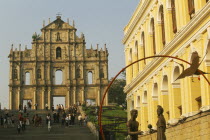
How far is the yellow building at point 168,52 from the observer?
22469 millimetres

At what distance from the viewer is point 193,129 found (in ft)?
70.4

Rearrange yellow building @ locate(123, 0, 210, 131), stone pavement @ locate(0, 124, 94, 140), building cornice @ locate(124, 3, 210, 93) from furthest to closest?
stone pavement @ locate(0, 124, 94, 140), yellow building @ locate(123, 0, 210, 131), building cornice @ locate(124, 3, 210, 93)

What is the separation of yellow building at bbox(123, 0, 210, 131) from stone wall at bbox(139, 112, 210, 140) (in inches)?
36.2

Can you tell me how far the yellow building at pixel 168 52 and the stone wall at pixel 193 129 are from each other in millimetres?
919

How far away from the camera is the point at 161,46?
29953 mm

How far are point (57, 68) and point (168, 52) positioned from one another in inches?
2203

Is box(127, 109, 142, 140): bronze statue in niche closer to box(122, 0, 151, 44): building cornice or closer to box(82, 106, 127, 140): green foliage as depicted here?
box(122, 0, 151, 44): building cornice

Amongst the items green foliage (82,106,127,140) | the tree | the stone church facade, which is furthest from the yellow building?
the tree

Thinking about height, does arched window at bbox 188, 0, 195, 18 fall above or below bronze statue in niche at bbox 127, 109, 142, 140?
above

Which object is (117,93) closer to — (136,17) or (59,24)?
(59,24)

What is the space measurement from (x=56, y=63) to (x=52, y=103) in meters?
7.06

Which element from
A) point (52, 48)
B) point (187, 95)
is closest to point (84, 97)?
point (52, 48)

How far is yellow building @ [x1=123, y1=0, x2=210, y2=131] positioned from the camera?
73.7 feet

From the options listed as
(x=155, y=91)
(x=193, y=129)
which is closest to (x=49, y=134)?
(x=155, y=91)
